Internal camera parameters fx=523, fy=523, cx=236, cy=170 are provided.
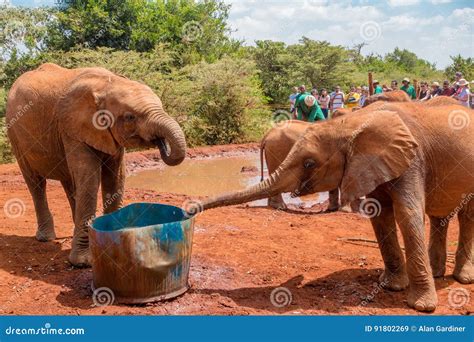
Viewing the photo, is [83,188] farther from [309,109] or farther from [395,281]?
[309,109]

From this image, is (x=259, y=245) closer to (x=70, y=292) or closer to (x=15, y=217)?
(x=70, y=292)

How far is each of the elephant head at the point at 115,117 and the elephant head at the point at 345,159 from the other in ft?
3.47

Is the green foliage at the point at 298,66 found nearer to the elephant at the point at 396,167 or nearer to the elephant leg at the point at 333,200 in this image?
the elephant leg at the point at 333,200

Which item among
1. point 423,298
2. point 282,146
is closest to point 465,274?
point 423,298

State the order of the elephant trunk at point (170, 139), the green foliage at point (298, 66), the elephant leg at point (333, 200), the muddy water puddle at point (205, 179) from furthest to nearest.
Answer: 1. the green foliage at point (298, 66)
2. the muddy water puddle at point (205, 179)
3. the elephant leg at point (333, 200)
4. the elephant trunk at point (170, 139)

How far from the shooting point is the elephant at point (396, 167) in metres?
5.31

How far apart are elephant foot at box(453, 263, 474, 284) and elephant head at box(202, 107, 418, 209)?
1970 millimetres

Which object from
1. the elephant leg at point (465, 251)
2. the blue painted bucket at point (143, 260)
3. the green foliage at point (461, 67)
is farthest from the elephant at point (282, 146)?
the green foliage at point (461, 67)

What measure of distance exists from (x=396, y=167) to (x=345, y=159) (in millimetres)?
520

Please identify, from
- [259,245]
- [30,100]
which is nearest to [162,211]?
[259,245]

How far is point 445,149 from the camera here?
5.76 meters

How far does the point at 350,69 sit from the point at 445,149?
35636mm

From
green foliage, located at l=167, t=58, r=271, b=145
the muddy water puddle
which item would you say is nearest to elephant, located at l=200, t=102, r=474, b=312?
the muddy water puddle

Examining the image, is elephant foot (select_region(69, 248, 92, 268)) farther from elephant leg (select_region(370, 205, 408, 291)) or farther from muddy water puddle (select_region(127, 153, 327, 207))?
muddy water puddle (select_region(127, 153, 327, 207))
